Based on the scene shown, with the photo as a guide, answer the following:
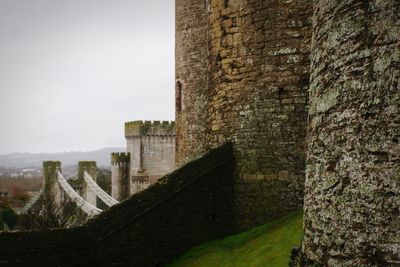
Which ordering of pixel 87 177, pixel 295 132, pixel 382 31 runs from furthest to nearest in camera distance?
pixel 87 177 → pixel 295 132 → pixel 382 31

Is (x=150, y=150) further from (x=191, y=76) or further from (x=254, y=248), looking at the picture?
(x=254, y=248)

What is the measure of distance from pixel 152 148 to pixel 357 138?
1484 inches

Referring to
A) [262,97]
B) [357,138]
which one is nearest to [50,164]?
[262,97]

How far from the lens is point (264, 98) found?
28.9 feet

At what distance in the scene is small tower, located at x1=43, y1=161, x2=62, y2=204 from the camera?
3460 cm

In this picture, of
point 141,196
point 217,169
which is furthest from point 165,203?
point 217,169

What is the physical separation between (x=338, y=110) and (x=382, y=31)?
1.80ft

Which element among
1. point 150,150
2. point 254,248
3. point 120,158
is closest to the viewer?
point 254,248

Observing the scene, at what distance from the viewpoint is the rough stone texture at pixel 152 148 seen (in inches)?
1603

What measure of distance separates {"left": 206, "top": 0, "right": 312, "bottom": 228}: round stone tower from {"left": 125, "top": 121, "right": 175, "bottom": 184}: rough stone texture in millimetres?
31215

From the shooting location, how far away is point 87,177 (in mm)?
38438

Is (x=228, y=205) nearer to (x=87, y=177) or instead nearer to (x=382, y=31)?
(x=382, y=31)

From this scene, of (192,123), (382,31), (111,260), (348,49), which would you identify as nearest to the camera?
(382,31)

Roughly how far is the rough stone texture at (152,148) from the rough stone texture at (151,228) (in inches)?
1216
